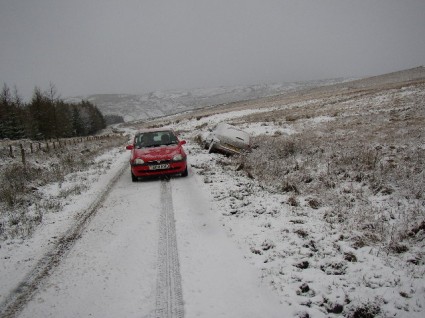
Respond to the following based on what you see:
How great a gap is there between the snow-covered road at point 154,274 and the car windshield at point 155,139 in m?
4.38

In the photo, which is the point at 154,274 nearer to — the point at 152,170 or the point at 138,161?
the point at 152,170

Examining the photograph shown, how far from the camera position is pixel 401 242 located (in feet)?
15.6

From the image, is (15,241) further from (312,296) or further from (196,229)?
(312,296)

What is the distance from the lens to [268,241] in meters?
5.37

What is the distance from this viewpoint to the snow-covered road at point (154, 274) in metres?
3.82

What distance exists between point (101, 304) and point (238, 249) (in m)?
2.35

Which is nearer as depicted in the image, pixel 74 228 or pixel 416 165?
pixel 74 228

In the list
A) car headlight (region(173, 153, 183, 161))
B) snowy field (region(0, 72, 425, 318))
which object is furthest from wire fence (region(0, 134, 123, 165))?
snowy field (region(0, 72, 425, 318))

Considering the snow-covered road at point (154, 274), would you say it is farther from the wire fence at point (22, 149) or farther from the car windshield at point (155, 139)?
the wire fence at point (22, 149)

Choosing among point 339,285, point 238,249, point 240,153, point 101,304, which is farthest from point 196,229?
point 240,153

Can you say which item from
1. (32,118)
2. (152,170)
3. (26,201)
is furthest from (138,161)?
(32,118)

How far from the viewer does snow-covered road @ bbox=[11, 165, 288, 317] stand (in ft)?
12.5

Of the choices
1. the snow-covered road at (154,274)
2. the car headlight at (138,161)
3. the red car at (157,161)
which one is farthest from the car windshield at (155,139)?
the snow-covered road at (154,274)

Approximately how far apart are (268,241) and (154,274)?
6.81 feet
